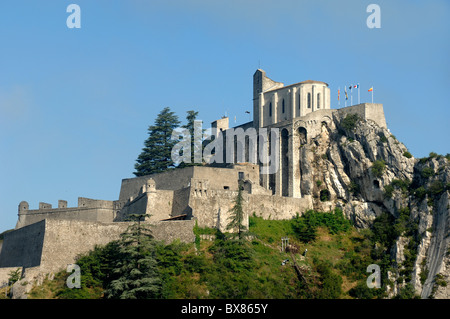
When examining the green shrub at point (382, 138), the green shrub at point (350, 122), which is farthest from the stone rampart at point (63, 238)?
the green shrub at point (382, 138)

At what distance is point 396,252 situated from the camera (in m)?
72.4

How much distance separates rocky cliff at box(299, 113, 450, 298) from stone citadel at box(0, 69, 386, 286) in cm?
99

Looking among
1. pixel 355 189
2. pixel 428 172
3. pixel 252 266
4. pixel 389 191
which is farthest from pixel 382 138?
pixel 252 266

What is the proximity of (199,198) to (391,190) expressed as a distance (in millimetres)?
15851

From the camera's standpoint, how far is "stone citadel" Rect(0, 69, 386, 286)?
67.6m

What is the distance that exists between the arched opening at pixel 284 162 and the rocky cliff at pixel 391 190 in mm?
1512

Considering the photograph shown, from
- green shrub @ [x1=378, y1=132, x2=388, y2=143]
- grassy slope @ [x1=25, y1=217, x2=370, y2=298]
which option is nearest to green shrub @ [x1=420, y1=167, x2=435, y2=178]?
green shrub @ [x1=378, y1=132, x2=388, y2=143]

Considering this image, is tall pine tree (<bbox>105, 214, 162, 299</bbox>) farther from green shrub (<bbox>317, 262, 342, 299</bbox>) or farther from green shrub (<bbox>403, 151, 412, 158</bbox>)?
green shrub (<bbox>403, 151, 412, 158</bbox>)

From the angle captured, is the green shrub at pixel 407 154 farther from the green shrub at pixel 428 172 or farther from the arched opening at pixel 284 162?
the arched opening at pixel 284 162

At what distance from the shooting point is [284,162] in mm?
83562
